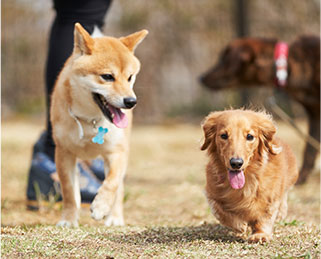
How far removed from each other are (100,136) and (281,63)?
8.34ft

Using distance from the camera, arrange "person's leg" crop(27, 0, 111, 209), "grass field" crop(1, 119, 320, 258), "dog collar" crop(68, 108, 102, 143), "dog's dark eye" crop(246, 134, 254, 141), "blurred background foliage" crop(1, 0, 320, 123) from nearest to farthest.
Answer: "grass field" crop(1, 119, 320, 258) < "dog's dark eye" crop(246, 134, 254, 141) < "dog collar" crop(68, 108, 102, 143) < "person's leg" crop(27, 0, 111, 209) < "blurred background foliage" crop(1, 0, 320, 123)

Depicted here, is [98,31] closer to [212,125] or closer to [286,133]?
[212,125]

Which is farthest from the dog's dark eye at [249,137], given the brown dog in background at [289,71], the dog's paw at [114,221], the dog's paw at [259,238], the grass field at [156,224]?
the brown dog in background at [289,71]

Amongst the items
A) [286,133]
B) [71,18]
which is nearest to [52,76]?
[71,18]

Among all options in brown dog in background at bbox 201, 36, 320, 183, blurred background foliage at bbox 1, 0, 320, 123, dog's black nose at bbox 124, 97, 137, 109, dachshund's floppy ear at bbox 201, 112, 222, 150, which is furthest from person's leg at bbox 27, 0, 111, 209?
blurred background foliage at bbox 1, 0, 320, 123

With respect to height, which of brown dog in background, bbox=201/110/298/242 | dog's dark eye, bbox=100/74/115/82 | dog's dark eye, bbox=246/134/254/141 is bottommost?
brown dog in background, bbox=201/110/298/242

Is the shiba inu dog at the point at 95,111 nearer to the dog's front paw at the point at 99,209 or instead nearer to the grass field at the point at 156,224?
the dog's front paw at the point at 99,209

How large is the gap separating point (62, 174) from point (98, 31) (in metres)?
0.92

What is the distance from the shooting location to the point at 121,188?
3.41 m

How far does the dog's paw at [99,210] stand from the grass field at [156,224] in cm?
8

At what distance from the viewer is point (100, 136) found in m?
2.94

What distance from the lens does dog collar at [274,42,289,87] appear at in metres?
4.89

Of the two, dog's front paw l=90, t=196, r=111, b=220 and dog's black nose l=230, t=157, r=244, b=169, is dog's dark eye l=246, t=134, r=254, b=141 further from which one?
dog's front paw l=90, t=196, r=111, b=220

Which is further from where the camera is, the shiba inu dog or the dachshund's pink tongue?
the shiba inu dog
